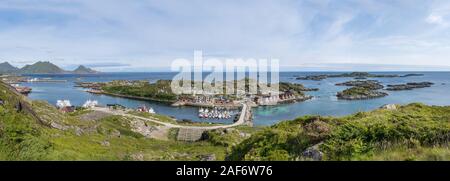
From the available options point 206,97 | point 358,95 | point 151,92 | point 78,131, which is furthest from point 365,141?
point 151,92

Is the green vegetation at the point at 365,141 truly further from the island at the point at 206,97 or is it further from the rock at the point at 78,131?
the island at the point at 206,97

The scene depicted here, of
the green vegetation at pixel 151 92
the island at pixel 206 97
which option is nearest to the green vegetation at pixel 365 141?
the island at pixel 206 97

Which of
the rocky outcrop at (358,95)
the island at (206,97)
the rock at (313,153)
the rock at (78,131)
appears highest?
the rock at (313,153)

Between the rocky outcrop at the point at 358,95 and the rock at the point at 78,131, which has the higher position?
the rock at the point at 78,131

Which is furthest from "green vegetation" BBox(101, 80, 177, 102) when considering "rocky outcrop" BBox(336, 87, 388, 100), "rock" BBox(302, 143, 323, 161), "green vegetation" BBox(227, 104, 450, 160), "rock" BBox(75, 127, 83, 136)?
"rock" BBox(302, 143, 323, 161)

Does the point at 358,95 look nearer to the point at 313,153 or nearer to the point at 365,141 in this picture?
the point at 365,141
